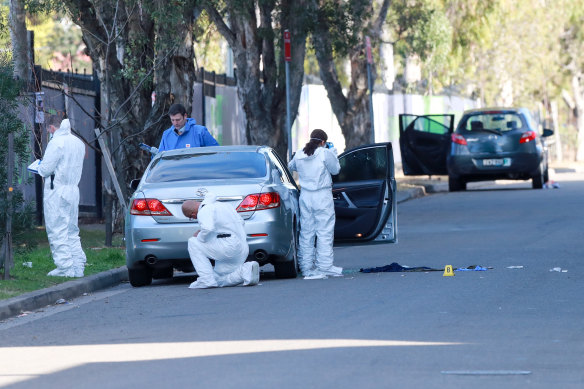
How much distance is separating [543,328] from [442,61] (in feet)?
107

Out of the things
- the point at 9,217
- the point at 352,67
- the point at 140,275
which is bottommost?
the point at 140,275

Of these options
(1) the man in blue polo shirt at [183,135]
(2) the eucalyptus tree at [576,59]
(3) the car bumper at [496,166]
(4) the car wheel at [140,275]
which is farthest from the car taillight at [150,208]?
(2) the eucalyptus tree at [576,59]

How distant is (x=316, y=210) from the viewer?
13.7 meters

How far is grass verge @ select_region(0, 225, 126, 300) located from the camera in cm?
1263

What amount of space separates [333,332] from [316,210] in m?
4.56

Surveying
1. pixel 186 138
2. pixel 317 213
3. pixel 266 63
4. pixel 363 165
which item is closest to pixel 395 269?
pixel 317 213

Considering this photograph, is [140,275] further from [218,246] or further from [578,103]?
[578,103]

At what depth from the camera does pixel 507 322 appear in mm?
9570

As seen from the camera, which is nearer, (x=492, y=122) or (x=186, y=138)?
(x=186, y=138)

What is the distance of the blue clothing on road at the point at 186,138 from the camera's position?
50.5 ft

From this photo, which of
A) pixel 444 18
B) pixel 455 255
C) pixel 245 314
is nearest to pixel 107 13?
pixel 455 255

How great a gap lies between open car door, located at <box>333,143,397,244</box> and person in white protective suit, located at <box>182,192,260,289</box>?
2431 millimetres

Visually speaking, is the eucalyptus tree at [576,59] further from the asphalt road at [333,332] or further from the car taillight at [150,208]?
the car taillight at [150,208]

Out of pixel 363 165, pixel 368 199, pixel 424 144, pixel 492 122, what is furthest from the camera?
pixel 492 122
